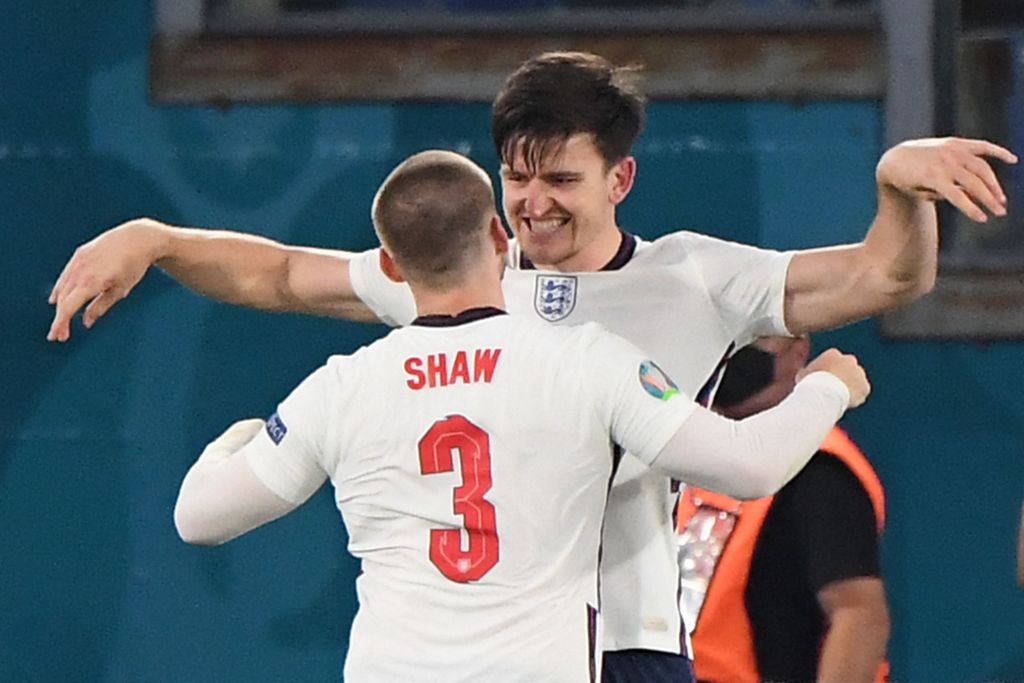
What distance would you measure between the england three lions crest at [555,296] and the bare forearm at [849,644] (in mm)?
785

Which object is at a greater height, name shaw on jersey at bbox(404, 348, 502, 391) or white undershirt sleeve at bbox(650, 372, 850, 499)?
name shaw on jersey at bbox(404, 348, 502, 391)

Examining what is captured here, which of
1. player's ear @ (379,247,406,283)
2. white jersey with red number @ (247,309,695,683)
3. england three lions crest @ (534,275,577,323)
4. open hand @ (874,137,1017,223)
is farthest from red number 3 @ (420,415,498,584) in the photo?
open hand @ (874,137,1017,223)

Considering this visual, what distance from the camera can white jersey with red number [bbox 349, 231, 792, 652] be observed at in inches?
123

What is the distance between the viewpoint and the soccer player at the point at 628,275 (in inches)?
123

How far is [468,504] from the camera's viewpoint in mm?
2750

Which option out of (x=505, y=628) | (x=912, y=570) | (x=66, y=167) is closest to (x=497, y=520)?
(x=505, y=628)

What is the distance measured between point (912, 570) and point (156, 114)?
2.08 m

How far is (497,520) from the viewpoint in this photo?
2.74m

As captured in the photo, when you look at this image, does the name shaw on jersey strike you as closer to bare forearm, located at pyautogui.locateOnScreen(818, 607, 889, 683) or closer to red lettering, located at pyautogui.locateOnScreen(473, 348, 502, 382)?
red lettering, located at pyautogui.locateOnScreen(473, 348, 502, 382)

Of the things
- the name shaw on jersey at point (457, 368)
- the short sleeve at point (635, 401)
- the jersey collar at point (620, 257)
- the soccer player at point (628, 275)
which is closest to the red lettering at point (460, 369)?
the name shaw on jersey at point (457, 368)

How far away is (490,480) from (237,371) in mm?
2373

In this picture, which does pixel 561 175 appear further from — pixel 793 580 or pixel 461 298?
pixel 793 580

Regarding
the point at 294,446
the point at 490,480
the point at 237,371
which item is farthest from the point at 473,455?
the point at 237,371

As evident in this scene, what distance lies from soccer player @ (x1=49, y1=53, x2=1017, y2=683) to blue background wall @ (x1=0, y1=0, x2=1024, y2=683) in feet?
5.06
